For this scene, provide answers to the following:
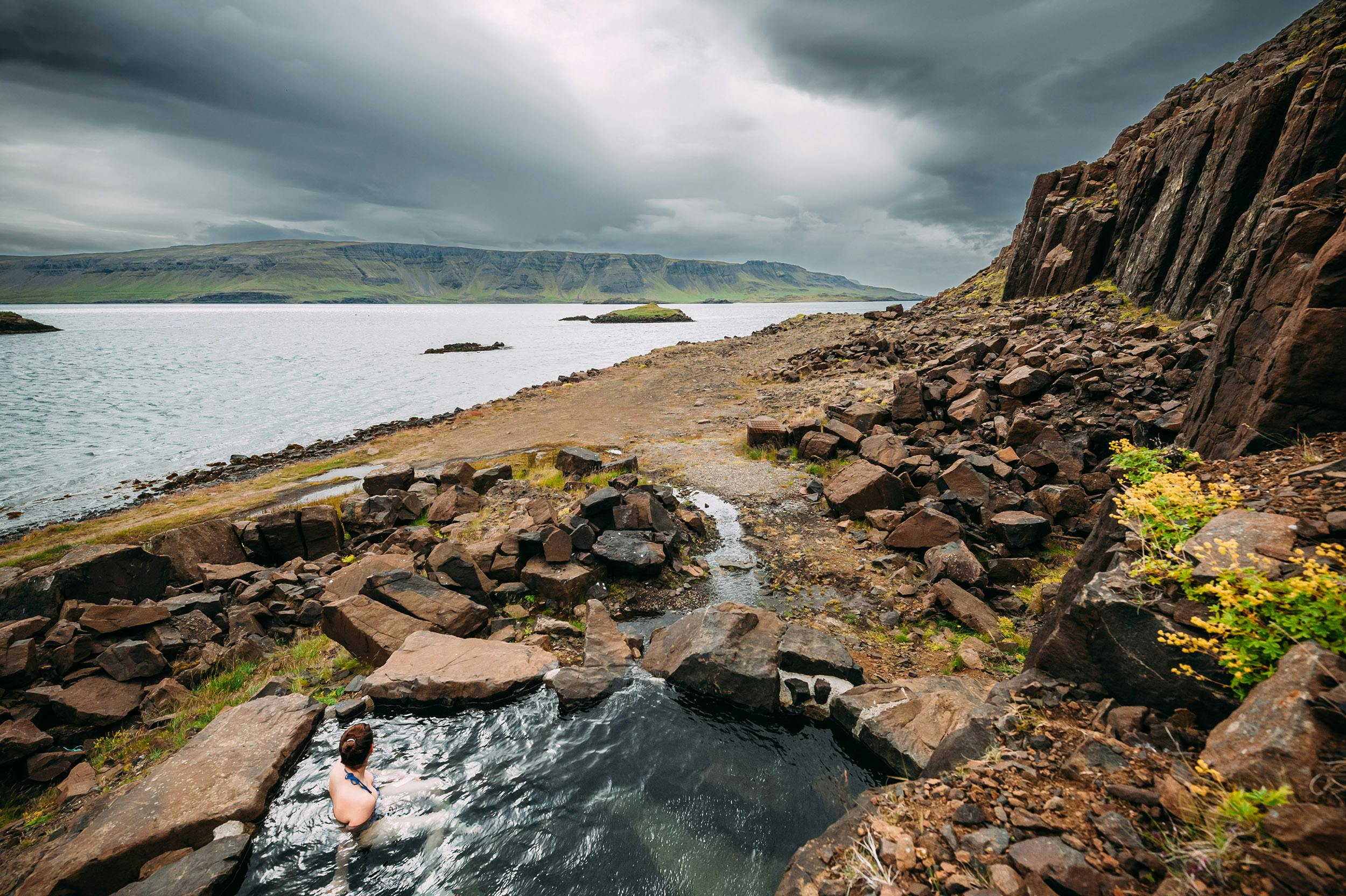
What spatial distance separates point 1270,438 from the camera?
7.82 metres

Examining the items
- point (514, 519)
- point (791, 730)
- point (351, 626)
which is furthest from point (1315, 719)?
point (514, 519)

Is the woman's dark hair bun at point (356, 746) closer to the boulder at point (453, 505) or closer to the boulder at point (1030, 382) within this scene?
the boulder at point (453, 505)

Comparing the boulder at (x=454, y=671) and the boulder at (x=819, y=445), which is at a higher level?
the boulder at (x=819, y=445)

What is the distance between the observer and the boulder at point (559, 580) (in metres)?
11.8

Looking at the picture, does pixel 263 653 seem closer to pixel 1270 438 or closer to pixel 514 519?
pixel 514 519

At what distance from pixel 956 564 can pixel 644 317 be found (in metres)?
167

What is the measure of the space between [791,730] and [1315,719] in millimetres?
5806

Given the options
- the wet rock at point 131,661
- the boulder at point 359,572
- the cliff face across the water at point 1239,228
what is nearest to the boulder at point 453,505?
the boulder at point 359,572

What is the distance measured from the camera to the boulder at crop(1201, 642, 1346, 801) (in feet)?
11.6

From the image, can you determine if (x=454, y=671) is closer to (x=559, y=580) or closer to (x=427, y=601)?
(x=427, y=601)

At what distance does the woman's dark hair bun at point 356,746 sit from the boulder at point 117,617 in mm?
6832

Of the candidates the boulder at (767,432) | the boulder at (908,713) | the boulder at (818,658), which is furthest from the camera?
the boulder at (767,432)

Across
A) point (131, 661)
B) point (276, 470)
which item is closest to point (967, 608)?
point (131, 661)

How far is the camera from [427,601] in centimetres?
1085
